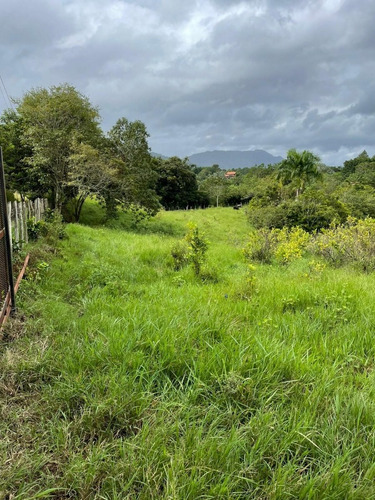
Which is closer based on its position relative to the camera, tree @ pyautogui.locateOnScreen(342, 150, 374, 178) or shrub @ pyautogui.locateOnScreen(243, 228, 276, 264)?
shrub @ pyautogui.locateOnScreen(243, 228, 276, 264)

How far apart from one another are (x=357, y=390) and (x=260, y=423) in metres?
1.00

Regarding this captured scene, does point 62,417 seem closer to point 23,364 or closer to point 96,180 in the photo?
point 23,364

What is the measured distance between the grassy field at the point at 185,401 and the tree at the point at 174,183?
37205 mm

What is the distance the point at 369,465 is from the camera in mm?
1737

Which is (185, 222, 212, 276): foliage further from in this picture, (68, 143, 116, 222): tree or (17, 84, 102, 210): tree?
(17, 84, 102, 210): tree

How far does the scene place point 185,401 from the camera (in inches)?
A: 84.4

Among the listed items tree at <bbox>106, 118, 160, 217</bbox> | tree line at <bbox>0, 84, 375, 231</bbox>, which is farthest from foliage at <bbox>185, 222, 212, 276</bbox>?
tree at <bbox>106, 118, 160, 217</bbox>

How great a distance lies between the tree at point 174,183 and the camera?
4034 centimetres

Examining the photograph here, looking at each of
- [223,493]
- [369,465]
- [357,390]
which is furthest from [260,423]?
[357,390]

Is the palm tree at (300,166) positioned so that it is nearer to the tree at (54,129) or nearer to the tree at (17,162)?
the tree at (54,129)

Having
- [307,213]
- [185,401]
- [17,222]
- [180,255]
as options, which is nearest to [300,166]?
[307,213]

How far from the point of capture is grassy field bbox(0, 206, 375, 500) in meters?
1.60

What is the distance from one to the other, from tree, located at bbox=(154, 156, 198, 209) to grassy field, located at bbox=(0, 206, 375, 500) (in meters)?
37.2

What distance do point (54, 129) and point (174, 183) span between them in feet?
86.7
